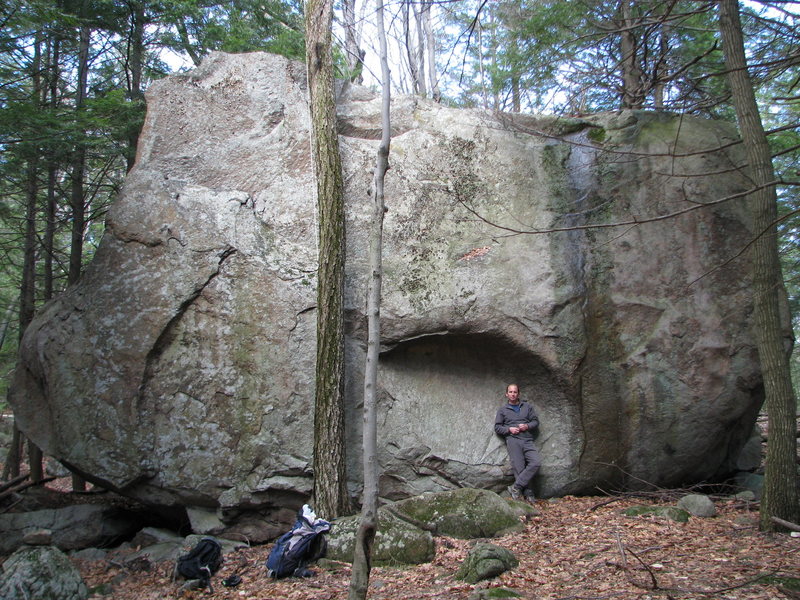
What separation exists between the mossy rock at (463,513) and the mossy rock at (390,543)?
1.05ft

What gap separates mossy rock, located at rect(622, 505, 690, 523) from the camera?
593cm

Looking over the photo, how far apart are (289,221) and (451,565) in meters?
4.66

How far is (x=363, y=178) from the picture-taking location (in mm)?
7949

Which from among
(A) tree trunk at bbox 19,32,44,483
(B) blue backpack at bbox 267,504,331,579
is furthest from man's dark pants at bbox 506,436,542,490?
(A) tree trunk at bbox 19,32,44,483

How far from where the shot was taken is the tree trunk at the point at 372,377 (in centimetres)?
349

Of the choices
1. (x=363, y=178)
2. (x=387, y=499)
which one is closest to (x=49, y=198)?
(x=363, y=178)

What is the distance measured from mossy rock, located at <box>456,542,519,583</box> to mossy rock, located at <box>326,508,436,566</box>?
61 cm

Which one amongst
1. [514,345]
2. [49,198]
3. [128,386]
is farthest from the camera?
[49,198]

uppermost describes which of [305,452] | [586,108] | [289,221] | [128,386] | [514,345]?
[586,108]

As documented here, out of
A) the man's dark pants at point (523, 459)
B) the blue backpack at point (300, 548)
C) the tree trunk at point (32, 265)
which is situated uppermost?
the tree trunk at point (32, 265)

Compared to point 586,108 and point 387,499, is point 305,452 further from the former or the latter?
point 586,108

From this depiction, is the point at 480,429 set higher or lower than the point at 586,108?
lower

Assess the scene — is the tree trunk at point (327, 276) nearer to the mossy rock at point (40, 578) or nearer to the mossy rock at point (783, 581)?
the mossy rock at point (40, 578)

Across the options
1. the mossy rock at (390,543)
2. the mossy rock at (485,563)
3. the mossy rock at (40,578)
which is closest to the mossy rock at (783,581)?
the mossy rock at (485,563)
